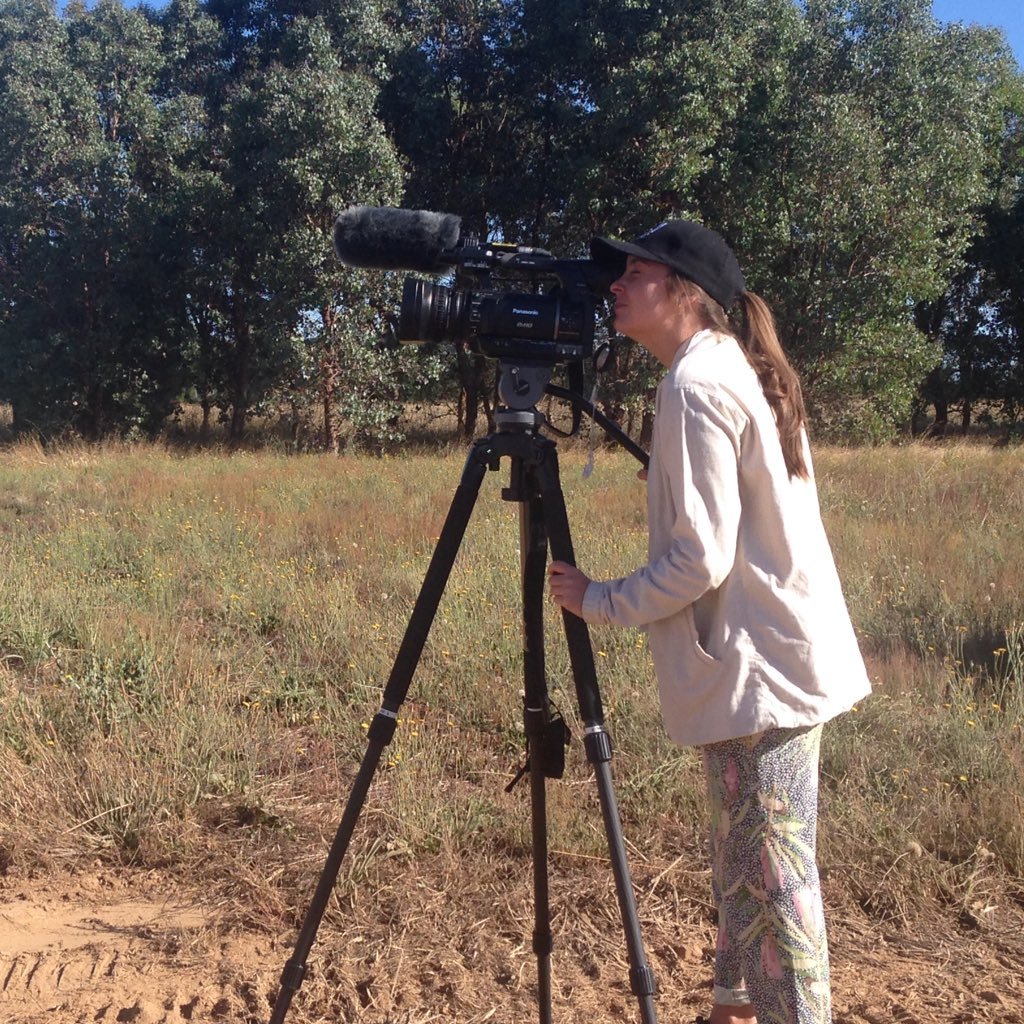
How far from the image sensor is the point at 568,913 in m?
2.71

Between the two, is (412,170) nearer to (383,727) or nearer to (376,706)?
(376,706)

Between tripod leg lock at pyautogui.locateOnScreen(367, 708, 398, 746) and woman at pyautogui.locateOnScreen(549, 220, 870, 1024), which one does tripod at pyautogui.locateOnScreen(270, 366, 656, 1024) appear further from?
woman at pyautogui.locateOnScreen(549, 220, 870, 1024)

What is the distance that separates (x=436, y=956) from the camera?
8.25 feet

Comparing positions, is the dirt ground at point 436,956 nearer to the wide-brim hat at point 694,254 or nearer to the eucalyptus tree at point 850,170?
the wide-brim hat at point 694,254

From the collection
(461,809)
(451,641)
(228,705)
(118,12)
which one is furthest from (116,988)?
(118,12)

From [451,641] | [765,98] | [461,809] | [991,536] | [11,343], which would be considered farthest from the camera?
[11,343]

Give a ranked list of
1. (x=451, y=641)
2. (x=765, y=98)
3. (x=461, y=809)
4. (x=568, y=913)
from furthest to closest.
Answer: (x=765, y=98)
(x=451, y=641)
(x=461, y=809)
(x=568, y=913)

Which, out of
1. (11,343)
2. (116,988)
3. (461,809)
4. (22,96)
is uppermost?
(22,96)

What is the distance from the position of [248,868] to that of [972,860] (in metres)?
2.08

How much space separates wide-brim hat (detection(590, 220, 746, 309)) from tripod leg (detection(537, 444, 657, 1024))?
42cm

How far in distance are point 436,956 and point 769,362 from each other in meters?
1.73

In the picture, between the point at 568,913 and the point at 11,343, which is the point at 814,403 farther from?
the point at 568,913

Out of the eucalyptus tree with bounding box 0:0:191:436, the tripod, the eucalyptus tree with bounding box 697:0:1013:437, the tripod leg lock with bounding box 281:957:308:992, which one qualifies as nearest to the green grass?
the tripod leg lock with bounding box 281:957:308:992

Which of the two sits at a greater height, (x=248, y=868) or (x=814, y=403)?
(x=814, y=403)
